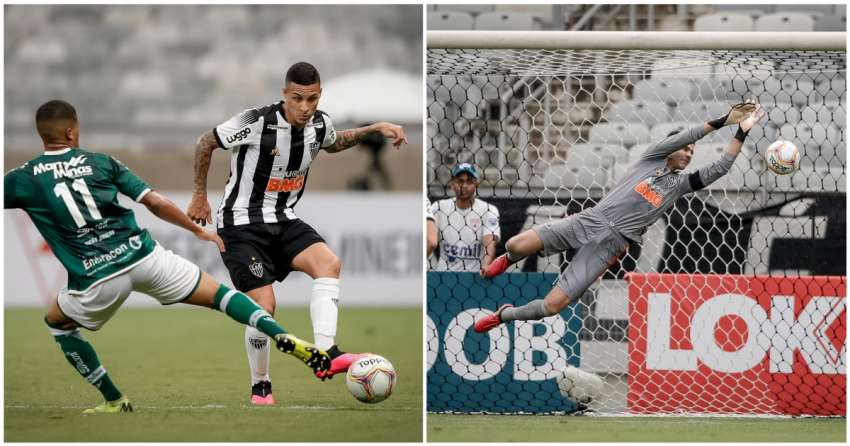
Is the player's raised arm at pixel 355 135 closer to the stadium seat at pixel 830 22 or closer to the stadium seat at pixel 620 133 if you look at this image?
the stadium seat at pixel 620 133

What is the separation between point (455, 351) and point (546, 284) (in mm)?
562

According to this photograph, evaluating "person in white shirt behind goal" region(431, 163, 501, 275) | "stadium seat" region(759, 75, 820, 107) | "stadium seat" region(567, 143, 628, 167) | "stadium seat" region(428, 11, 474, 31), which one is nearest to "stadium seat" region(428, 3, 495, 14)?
"stadium seat" region(428, 11, 474, 31)

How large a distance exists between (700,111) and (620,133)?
1.93 ft

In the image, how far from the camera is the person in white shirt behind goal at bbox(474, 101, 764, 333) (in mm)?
5223

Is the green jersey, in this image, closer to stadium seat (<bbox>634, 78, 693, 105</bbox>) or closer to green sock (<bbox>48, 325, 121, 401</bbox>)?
green sock (<bbox>48, 325, 121, 401</bbox>)

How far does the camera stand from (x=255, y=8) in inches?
645

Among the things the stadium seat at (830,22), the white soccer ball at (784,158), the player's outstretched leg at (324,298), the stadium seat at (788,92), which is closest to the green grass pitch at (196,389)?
the player's outstretched leg at (324,298)

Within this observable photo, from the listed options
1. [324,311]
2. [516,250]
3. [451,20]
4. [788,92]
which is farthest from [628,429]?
[451,20]

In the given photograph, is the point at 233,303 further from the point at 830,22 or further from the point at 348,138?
the point at 830,22

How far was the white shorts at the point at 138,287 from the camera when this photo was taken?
4273 mm

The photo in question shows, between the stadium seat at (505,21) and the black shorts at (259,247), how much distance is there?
433 cm

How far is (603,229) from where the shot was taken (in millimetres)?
5504

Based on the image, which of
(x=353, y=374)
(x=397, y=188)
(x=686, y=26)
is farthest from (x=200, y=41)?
(x=353, y=374)

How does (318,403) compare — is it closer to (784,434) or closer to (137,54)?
(784,434)
